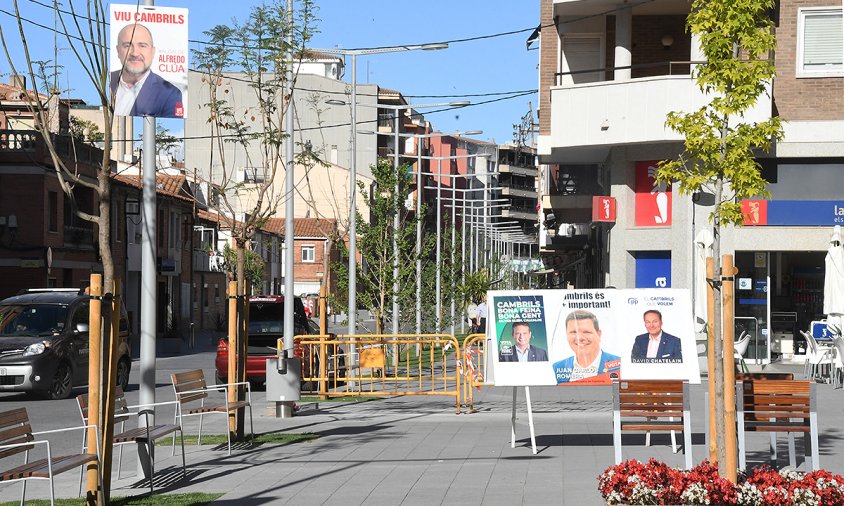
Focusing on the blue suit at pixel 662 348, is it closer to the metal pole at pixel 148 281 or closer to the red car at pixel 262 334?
the metal pole at pixel 148 281

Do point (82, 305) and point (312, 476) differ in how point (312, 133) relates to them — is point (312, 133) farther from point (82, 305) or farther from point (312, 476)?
point (312, 476)

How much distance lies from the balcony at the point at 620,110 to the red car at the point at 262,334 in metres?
7.54

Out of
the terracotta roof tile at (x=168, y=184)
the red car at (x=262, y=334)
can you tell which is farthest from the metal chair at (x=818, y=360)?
the terracotta roof tile at (x=168, y=184)

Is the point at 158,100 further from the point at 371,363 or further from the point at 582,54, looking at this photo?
the point at 582,54

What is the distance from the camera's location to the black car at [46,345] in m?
24.2

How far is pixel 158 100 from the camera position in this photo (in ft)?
40.1

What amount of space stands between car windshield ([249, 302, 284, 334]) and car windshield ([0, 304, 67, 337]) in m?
4.14

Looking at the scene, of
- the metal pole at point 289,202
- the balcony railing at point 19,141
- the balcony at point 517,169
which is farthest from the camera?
the balcony at point 517,169

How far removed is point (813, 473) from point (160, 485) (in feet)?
19.1

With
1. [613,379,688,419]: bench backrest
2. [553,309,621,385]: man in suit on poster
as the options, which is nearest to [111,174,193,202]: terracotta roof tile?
[553,309,621,385]: man in suit on poster

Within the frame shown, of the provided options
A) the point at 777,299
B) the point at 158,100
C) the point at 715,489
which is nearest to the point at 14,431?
the point at 158,100

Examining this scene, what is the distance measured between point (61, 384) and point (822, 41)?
18.0 meters

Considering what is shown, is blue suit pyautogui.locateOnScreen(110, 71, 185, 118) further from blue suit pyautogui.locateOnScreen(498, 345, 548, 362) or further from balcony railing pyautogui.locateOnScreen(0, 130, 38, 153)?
balcony railing pyautogui.locateOnScreen(0, 130, 38, 153)

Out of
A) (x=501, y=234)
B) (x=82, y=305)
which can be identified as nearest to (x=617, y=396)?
(x=82, y=305)
